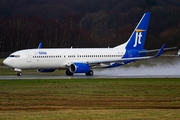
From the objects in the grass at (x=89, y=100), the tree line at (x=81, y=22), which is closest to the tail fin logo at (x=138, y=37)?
the grass at (x=89, y=100)

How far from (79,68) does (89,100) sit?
22.1 metres

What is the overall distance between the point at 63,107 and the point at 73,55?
1090 inches

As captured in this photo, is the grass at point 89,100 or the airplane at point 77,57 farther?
the airplane at point 77,57

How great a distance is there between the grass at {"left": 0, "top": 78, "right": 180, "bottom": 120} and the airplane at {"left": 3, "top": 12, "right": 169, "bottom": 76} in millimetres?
9787

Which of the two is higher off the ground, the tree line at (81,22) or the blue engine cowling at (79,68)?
the tree line at (81,22)

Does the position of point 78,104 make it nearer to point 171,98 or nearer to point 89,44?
point 171,98

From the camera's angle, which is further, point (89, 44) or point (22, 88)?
point (89, 44)

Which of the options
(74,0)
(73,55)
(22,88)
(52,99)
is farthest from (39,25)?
(52,99)

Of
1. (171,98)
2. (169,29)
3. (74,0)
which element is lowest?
(171,98)

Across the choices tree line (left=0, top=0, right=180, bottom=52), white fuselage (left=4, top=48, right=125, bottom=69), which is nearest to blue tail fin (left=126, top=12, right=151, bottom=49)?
white fuselage (left=4, top=48, right=125, bottom=69)

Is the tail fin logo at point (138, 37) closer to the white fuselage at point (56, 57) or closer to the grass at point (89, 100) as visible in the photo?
the white fuselage at point (56, 57)

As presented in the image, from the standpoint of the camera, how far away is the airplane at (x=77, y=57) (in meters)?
51.0

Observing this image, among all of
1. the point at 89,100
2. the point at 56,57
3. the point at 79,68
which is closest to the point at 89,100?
the point at 89,100

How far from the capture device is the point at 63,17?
325 ft
